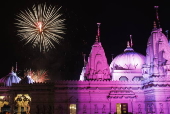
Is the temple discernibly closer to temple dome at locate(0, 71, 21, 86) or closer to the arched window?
the arched window

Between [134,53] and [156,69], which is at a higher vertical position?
[134,53]

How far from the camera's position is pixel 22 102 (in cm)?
4097

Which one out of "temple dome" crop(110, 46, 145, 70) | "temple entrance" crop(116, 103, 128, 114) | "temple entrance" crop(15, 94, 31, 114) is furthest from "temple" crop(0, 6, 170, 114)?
"temple dome" crop(110, 46, 145, 70)

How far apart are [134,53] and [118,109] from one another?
13206mm

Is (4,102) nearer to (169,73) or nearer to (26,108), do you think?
(26,108)

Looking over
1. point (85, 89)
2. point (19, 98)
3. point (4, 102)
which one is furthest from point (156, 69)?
point (4, 102)

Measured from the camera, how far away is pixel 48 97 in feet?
117

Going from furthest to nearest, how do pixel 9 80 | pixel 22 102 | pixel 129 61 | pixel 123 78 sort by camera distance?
pixel 9 80
pixel 129 61
pixel 123 78
pixel 22 102

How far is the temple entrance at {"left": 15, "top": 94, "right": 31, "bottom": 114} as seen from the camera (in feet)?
130

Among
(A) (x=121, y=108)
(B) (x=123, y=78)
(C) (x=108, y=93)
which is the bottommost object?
(A) (x=121, y=108)

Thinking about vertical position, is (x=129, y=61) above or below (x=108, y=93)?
above

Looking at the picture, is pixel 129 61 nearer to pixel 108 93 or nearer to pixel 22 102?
pixel 108 93

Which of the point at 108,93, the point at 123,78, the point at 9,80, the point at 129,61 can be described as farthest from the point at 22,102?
the point at 129,61

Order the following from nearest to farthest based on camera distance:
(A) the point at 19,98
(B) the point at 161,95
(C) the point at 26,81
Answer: (B) the point at 161,95, (A) the point at 19,98, (C) the point at 26,81
